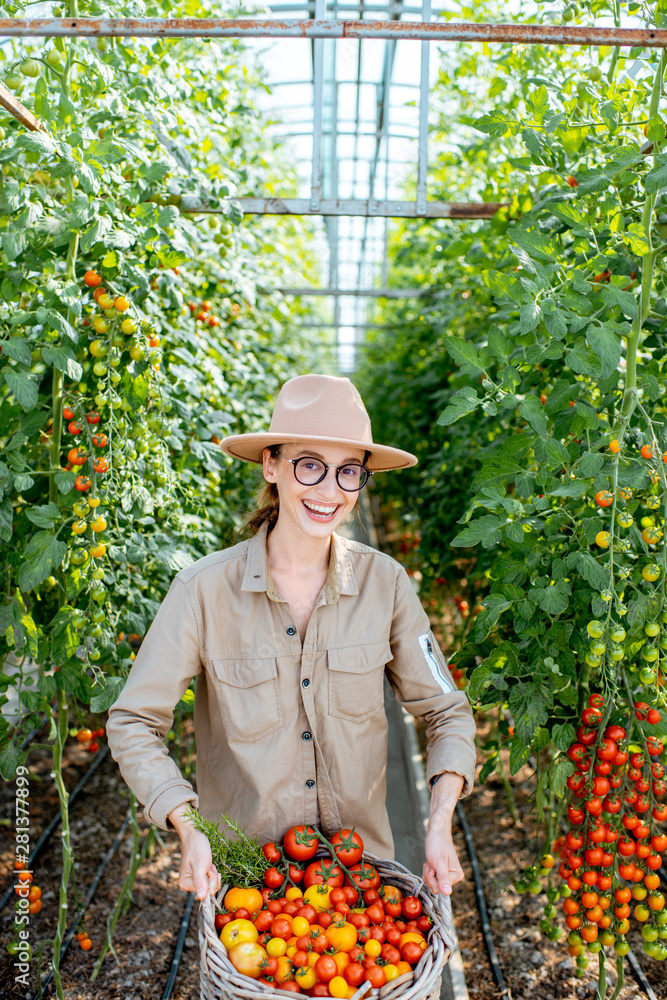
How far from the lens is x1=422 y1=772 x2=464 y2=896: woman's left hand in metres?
1.31

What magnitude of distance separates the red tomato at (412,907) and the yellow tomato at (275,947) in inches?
9.6

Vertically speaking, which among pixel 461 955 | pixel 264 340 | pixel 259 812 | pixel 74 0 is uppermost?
pixel 74 0

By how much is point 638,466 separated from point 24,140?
1359 mm

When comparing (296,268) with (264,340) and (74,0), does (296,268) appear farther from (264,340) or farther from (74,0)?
(74,0)

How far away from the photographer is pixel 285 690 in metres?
1.46

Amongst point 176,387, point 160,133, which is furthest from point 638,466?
point 160,133

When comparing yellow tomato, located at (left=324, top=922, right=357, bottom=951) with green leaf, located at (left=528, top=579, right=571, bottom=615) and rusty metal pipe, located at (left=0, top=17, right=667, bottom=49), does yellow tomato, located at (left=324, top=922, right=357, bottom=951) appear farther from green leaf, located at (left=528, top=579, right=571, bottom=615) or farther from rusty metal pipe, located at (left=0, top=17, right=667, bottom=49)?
rusty metal pipe, located at (left=0, top=17, right=667, bottom=49)

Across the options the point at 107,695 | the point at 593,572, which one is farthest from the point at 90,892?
the point at 593,572

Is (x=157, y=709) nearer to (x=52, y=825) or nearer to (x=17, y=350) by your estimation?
(x=17, y=350)

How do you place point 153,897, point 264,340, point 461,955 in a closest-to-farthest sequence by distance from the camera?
point 461,955 < point 153,897 < point 264,340

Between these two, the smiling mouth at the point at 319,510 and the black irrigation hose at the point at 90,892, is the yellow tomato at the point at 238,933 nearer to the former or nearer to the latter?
the smiling mouth at the point at 319,510

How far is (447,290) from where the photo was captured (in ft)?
11.3

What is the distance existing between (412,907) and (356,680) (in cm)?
41

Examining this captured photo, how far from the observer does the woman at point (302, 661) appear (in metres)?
1.42
